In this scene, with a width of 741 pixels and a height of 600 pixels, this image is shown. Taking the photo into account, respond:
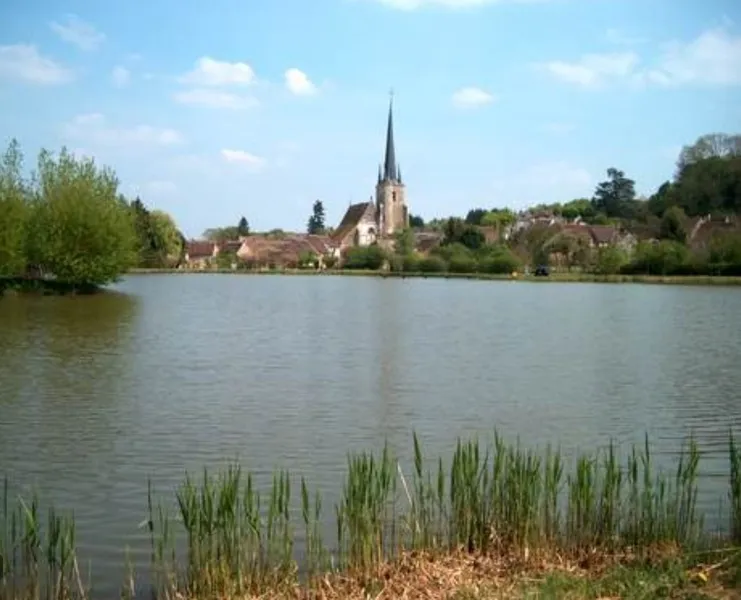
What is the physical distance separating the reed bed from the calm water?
134 centimetres

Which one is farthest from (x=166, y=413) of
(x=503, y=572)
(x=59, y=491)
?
(x=503, y=572)

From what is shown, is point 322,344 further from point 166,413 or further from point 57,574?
point 57,574

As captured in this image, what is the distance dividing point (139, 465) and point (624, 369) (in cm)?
1544

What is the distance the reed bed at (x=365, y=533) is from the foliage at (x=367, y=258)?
128m

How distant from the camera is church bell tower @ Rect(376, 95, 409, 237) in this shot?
174 metres

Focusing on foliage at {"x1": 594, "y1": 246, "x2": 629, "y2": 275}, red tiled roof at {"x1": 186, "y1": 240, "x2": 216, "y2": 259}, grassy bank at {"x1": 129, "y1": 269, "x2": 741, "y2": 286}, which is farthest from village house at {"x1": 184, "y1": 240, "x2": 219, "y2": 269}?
foliage at {"x1": 594, "y1": 246, "x2": 629, "y2": 275}

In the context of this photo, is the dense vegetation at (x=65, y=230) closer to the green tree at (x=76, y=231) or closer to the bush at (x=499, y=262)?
the green tree at (x=76, y=231)

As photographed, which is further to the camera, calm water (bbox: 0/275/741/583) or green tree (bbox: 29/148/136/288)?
green tree (bbox: 29/148/136/288)

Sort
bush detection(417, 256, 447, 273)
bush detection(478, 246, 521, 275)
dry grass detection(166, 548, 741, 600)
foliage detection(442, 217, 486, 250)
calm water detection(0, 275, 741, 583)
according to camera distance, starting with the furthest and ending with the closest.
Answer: foliage detection(442, 217, 486, 250)
bush detection(417, 256, 447, 273)
bush detection(478, 246, 521, 275)
calm water detection(0, 275, 741, 583)
dry grass detection(166, 548, 741, 600)

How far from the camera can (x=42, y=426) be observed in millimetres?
14984

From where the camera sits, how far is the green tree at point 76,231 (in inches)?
2264

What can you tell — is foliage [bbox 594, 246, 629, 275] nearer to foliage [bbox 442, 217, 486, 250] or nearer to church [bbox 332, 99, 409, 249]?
foliage [bbox 442, 217, 486, 250]

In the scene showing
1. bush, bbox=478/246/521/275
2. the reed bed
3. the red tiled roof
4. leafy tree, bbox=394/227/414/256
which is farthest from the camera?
the red tiled roof

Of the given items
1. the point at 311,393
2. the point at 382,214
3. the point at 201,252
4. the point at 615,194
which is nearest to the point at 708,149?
the point at 615,194
